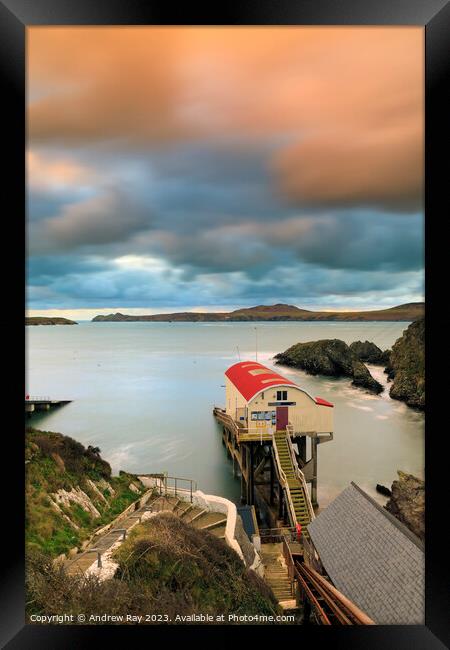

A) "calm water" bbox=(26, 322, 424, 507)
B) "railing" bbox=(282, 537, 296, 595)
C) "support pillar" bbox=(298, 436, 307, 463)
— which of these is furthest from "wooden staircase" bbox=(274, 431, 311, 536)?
"railing" bbox=(282, 537, 296, 595)

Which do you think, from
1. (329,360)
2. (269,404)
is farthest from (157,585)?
(329,360)

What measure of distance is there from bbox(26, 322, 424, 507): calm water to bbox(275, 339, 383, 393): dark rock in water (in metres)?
0.12

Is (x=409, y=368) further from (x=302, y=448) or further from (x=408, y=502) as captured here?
(x=302, y=448)

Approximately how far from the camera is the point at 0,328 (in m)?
2.20

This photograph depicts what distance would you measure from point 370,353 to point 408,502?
1609 millimetres

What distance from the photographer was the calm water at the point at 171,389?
321 centimetres

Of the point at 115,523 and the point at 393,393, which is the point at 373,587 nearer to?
the point at 393,393

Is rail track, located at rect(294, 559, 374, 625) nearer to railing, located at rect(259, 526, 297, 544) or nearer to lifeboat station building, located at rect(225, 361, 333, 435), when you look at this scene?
railing, located at rect(259, 526, 297, 544)

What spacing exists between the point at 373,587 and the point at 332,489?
2.01 m

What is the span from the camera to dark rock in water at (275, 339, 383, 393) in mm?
3709

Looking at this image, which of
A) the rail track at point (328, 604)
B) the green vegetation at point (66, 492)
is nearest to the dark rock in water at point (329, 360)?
the rail track at point (328, 604)

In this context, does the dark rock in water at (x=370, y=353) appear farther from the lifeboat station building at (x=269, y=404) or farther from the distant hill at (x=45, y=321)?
the distant hill at (x=45, y=321)

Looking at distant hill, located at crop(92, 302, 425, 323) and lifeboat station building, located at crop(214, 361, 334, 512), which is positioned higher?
distant hill, located at crop(92, 302, 425, 323)

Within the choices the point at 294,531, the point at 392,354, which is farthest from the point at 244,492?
the point at 392,354
